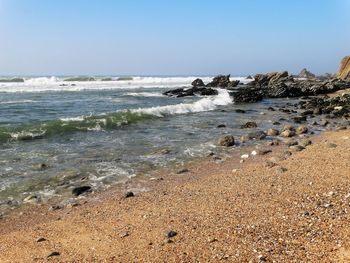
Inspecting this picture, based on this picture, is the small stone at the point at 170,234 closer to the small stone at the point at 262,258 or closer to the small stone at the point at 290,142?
the small stone at the point at 262,258

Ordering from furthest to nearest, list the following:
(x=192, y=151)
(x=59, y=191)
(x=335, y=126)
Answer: (x=335, y=126) < (x=192, y=151) < (x=59, y=191)

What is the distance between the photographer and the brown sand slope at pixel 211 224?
5.43 metres

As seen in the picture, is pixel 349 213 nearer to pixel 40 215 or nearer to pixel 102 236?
Result: pixel 102 236

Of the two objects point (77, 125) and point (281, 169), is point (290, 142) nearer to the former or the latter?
point (281, 169)

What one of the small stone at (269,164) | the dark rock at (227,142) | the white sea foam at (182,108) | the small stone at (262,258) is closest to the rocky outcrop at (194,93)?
the white sea foam at (182,108)

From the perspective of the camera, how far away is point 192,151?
42.5 feet

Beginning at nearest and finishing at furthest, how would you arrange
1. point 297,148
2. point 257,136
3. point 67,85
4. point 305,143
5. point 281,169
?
point 281,169, point 297,148, point 305,143, point 257,136, point 67,85

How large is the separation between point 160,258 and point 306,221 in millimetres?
2255

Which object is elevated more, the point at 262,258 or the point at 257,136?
the point at 262,258

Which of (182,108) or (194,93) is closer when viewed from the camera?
(182,108)

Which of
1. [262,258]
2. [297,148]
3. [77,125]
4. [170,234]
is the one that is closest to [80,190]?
[170,234]

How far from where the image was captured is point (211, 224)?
21.2 ft

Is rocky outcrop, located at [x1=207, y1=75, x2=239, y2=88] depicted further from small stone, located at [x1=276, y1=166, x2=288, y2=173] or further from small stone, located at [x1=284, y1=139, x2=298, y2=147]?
small stone, located at [x1=276, y1=166, x2=288, y2=173]

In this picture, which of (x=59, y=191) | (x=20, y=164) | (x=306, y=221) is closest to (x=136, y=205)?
(x=59, y=191)
